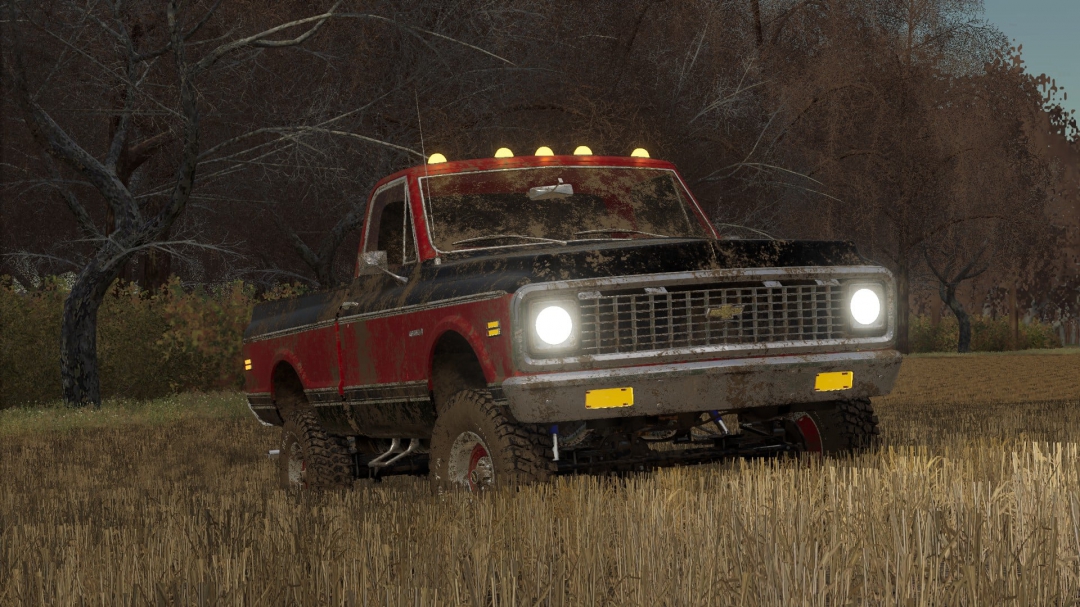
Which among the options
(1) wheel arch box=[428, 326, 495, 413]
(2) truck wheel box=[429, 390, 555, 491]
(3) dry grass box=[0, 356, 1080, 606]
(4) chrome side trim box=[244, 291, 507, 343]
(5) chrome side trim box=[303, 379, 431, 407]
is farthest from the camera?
(5) chrome side trim box=[303, 379, 431, 407]

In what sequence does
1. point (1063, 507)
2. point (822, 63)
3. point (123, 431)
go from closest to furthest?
point (1063, 507)
point (123, 431)
point (822, 63)

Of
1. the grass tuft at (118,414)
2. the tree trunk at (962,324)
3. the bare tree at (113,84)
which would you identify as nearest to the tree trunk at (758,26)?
the bare tree at (113,84)

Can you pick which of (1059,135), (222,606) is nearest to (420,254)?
(222,606)

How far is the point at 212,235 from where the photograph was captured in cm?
2977

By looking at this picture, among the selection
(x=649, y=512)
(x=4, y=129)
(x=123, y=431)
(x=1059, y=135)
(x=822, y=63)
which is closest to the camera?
(x=649, y=512)

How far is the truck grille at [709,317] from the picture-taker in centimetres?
751

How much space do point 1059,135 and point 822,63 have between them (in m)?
46.4

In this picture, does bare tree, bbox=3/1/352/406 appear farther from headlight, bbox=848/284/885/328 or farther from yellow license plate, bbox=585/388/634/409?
yellow license plate, bbox=585/388/634/409

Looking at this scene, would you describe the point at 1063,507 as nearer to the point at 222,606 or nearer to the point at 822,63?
the point at 222,606

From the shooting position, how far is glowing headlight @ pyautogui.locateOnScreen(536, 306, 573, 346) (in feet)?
24.2

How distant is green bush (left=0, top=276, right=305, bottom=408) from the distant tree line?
1.15 meters

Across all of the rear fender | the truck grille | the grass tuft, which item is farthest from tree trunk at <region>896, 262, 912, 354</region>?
the truck grille

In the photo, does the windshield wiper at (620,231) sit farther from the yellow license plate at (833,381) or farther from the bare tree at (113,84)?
the bare tree at (113,84)

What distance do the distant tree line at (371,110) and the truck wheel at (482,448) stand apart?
33.3 ft
